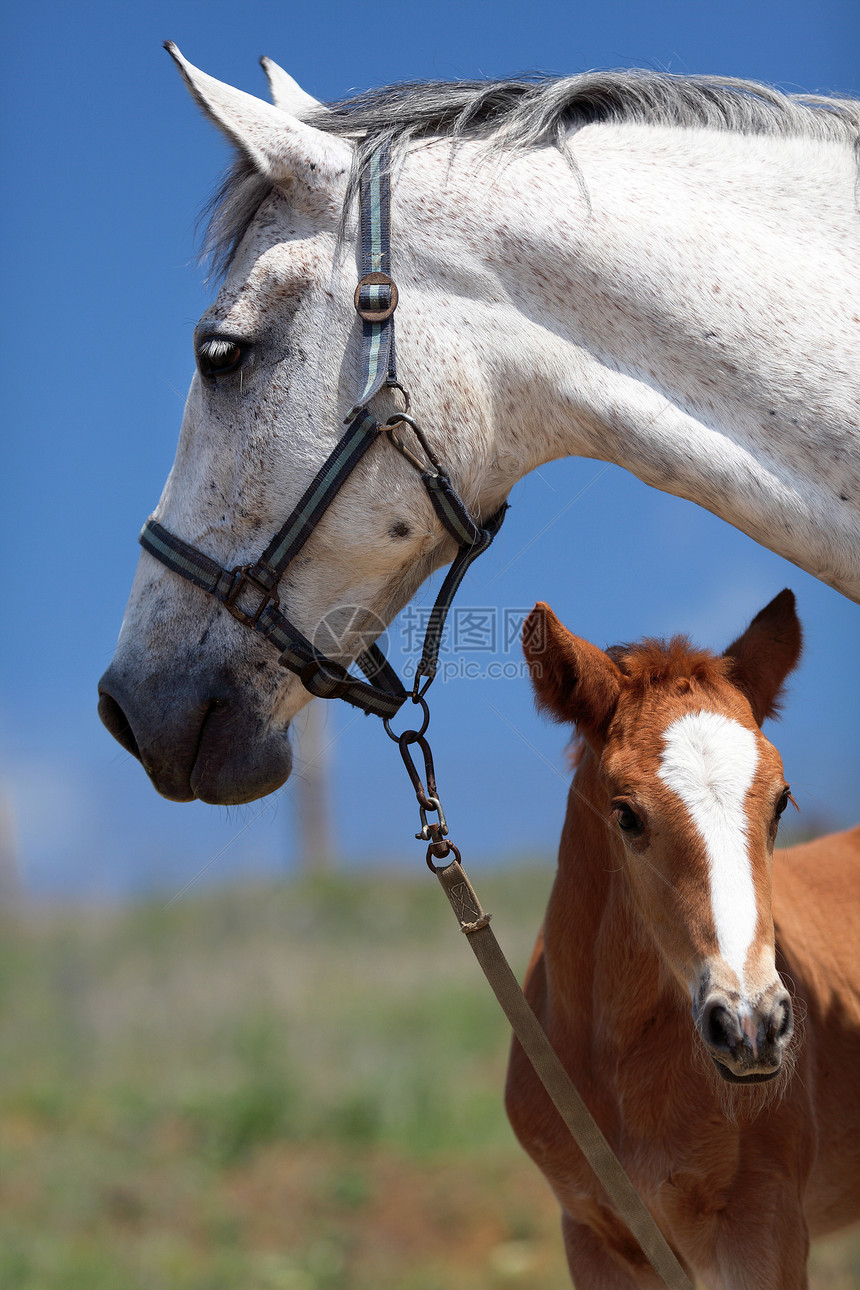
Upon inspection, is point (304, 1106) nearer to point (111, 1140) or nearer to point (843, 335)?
point (111, 1140)

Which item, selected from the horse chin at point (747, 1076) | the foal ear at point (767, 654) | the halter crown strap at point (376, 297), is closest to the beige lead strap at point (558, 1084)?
the horse chin at point (747, 1076)

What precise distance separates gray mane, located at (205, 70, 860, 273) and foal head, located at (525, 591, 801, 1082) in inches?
34.7

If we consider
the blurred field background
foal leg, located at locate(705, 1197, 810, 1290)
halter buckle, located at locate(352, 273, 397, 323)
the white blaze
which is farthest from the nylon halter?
the blurred field background

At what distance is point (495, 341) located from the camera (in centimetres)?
161

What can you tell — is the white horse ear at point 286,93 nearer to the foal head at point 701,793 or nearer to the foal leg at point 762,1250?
the foal head at point 701,793

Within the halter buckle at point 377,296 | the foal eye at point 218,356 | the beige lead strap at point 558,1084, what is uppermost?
the halter buckle at point 377,296

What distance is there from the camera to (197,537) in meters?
1.73

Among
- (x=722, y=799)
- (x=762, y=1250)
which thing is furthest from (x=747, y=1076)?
(x=762, y=1250)

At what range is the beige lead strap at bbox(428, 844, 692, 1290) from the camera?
1674 millimetres

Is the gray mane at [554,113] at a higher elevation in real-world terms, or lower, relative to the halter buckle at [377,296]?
higher

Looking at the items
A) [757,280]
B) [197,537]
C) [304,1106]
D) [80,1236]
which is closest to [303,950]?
[304,1106]

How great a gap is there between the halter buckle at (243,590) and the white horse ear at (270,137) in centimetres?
68

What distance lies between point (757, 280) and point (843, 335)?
16 cm

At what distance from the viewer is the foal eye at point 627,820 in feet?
6.06
